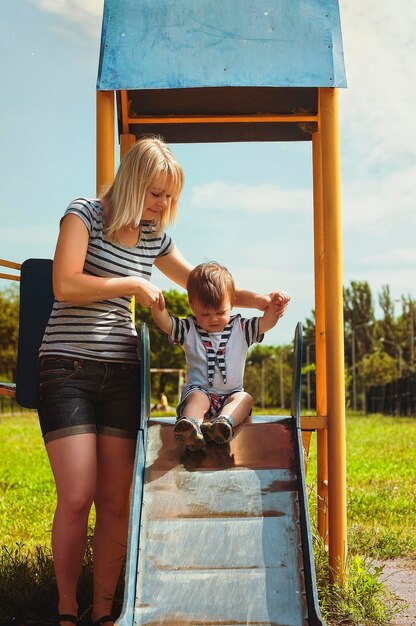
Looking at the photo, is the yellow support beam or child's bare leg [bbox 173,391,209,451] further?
the yellow support beam

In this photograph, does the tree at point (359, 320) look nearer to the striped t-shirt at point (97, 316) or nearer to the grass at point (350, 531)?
the grass at point (350, 531)

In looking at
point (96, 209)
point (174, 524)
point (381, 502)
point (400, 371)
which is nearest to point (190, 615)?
point (174, 524)

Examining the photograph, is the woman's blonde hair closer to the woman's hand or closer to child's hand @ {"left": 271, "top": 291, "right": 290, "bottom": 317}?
the woman's hand

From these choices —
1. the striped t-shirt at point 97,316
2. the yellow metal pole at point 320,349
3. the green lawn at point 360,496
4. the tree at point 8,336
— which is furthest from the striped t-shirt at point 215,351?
the tree at point 8,336

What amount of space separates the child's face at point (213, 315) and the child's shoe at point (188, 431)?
482 mm

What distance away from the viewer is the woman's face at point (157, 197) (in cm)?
341

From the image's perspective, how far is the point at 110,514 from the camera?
358 cm

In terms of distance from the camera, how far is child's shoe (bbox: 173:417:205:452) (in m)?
3.52

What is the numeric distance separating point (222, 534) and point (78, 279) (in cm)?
117

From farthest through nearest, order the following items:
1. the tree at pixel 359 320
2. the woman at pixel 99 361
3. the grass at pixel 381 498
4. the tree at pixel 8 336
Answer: the tree at pixel 359 320 → the tree at pixel 8 336 → the grass at pixel 381 498 → the woman at pixel 99 361

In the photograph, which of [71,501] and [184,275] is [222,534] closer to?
[71,501]

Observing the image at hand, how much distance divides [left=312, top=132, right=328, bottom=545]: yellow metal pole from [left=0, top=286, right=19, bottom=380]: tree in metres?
26.6

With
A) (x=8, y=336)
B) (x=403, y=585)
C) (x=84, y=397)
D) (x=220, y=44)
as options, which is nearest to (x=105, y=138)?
(x=220, y=44)

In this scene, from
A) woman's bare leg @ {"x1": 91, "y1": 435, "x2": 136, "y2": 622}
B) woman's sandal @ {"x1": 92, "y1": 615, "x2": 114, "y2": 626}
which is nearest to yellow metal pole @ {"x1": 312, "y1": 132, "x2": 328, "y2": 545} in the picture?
woman's bare leg @ {"x1": 91, "y1": 435, "x2": 136, "y2": 622}
